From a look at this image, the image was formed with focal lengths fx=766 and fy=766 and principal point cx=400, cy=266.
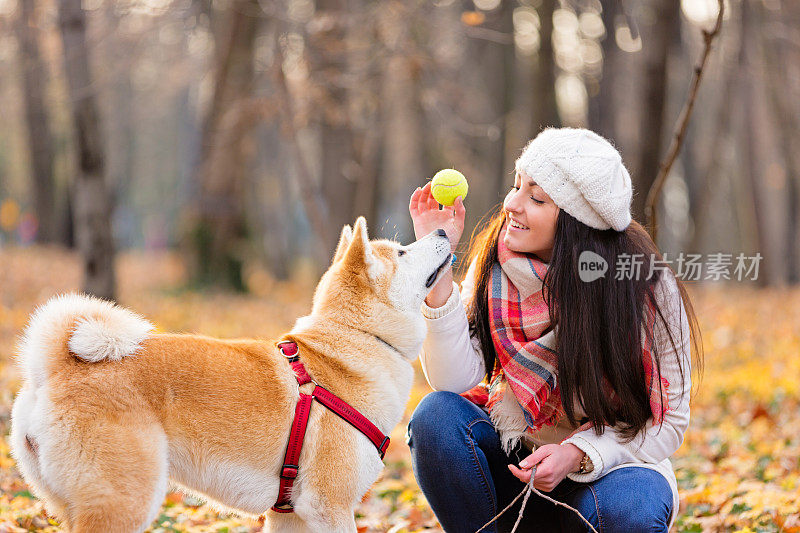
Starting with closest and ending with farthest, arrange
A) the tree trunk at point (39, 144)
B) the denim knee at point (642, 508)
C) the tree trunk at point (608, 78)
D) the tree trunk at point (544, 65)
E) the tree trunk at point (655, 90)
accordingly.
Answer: the denim knee at point (642, 508) → the tree trunk at point (655, 90) → the tree trunk at point (544, 65) → the tree trunk at point (608, 78) → the tree trunk at point (39, 144)

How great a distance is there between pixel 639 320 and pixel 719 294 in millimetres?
14243

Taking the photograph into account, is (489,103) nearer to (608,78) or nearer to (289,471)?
(608,78)

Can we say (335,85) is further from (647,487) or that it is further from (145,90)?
(145,90)

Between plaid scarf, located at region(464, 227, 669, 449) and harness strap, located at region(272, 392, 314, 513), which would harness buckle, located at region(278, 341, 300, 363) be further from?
plaid scarf, located at region(464, 227, 669, 449)

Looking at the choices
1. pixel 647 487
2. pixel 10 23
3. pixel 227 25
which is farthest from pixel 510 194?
pixel 10 23

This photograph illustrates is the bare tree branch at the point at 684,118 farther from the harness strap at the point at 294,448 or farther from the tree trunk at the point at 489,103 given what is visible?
the tree trunk at the point at 489,103

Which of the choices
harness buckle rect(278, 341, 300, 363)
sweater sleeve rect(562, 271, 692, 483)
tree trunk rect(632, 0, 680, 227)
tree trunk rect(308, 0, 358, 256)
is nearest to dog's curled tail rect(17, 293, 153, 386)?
harness buckle rect(278, 341, 300, 363)

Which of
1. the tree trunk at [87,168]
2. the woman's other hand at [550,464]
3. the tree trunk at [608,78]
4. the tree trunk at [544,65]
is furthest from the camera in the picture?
the tree trunk at [608,78]

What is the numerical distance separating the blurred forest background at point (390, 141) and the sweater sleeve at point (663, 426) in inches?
12.1

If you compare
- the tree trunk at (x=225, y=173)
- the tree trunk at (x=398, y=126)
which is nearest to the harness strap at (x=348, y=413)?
the tree trunk at (x=398, y=126)

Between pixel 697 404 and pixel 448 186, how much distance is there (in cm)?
502

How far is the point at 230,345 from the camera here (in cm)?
284

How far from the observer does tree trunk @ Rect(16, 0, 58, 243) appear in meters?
14.1

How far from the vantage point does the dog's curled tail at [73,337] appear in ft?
8.29
